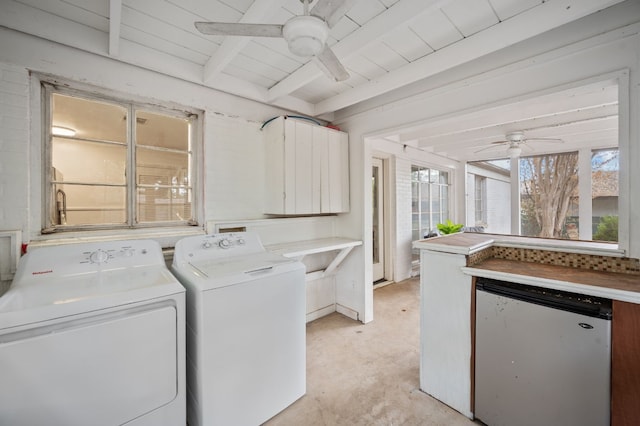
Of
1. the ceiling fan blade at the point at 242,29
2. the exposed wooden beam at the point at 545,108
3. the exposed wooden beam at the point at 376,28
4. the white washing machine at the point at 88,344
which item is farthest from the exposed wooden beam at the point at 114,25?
the exposed wooden beam at the point at 545,108

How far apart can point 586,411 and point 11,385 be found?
2.59m

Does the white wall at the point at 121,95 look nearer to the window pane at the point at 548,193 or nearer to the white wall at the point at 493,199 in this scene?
the white wall at the point at 493,199

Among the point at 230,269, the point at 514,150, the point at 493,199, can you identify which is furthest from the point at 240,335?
the point at 493,199

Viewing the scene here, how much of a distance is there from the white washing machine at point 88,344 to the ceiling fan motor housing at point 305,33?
1.43 meters

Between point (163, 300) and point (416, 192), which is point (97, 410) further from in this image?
point (416, 192)

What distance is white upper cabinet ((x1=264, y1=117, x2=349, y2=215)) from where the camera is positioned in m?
2.61

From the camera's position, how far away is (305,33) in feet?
3.98

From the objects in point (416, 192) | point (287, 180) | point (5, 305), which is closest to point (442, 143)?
point (416, 192)

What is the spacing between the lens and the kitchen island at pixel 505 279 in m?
1.21

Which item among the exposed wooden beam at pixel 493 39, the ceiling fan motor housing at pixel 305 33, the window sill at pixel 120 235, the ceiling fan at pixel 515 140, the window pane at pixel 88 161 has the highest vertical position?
the exposed wooden beam at pixel 493 39

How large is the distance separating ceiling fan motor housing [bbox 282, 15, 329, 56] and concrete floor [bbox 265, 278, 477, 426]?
7.36 ft

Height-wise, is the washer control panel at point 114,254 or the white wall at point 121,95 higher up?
the white wall at point 121,95

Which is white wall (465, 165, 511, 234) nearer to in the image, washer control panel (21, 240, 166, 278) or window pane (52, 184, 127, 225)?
washer control panel (21, 240, 166, 278)

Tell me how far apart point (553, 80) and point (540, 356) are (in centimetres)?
177
